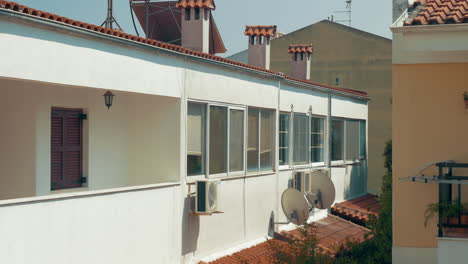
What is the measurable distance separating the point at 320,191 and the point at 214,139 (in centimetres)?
620

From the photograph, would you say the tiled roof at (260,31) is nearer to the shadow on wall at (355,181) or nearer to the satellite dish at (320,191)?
the satellite dish at (320,191)

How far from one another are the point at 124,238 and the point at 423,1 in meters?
6.46

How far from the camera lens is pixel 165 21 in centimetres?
2036

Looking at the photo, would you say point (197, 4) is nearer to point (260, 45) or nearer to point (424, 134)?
point (260, 45)

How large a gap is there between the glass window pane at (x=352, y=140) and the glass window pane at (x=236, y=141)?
370 inches

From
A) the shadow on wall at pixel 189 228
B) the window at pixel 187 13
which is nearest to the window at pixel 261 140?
the window at pixel 187 13

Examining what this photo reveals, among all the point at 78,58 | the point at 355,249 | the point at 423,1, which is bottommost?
the point at 355,249

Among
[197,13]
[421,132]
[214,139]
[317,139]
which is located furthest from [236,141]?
[421,132]

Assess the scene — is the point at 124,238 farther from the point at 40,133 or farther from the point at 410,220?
the point at 410,220

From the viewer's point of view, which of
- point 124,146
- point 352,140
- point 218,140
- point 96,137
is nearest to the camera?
point 96,137

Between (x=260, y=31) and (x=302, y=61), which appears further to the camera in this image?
(x=302, y=61)

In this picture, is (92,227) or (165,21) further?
(165,21)

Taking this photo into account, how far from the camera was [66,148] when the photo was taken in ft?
41.5

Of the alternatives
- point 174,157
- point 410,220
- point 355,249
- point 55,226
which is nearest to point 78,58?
point 55,226
